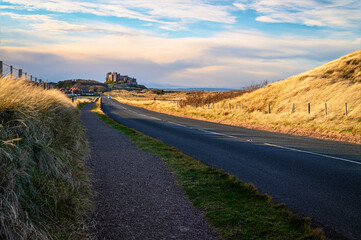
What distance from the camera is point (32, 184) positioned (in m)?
4.10

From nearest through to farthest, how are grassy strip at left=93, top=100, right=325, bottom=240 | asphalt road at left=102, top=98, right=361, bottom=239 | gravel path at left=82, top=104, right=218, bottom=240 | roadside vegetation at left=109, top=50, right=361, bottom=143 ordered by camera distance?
1. grassy strip at left=93, top=100, right=325, bottom=240
2. gravel path at left=82, top=104, right=218, bottom=240
3. asphalt road at left=102, top=98, right=361, bottom=239
4. roadside vegetation at left=109, top=50, right=361, bottom=143

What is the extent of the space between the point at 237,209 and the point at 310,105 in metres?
23.4

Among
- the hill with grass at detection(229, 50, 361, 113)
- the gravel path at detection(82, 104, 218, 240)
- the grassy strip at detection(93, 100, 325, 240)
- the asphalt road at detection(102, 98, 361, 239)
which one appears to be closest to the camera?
the grassy strip at detection(93, 100, 325, 240)

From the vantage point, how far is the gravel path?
402 centimetres

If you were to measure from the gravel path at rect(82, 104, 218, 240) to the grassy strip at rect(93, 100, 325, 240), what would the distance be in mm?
223

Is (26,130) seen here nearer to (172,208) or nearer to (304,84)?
(172,208)

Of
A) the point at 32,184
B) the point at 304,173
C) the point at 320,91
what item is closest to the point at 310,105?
the point at 320,91

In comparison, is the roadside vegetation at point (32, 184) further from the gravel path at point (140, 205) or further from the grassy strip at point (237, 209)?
the grassy strip at point (237, 209)

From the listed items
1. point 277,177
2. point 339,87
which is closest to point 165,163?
point 277,177

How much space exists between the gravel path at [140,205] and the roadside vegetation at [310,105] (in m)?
10.6

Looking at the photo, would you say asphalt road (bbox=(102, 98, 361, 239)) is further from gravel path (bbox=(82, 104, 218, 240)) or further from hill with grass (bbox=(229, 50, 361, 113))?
hill with grass (bbox=(229, 50, 361, 113))

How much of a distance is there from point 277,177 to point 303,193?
120 centimetres

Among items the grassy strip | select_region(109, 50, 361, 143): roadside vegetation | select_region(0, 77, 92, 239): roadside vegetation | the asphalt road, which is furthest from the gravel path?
select_region(109, 50, 361, 143): roadside vegetation

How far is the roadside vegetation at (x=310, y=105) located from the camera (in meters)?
17.4
